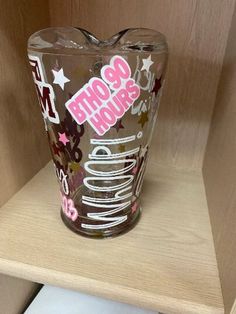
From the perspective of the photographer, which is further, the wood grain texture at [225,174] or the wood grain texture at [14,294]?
the wood grain texture at [14,294]

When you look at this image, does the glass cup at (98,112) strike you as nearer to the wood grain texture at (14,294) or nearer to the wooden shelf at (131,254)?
the wooden shelf at (131,254)

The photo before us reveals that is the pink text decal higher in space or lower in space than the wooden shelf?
higher

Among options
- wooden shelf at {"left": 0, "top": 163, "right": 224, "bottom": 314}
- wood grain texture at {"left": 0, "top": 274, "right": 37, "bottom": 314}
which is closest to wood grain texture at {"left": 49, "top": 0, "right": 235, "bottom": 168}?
wooden shelf at {"left": 0, "top": 163, "right": 224, "bottom": 314}

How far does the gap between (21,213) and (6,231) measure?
0.13 ft

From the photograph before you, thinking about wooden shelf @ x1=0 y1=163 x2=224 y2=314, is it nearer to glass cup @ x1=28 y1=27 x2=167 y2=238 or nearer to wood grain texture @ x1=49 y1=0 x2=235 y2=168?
glass cup @ x1=28 y1=27 x2=167 y2=238

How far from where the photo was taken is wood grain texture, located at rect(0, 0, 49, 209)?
0.40m

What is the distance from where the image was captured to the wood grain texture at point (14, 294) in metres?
0.46

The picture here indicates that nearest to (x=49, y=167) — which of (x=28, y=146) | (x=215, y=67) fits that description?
(x=28, y=146)

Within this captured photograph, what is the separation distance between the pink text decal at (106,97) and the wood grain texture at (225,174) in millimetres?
133

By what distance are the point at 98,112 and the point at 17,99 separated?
0.59 ft

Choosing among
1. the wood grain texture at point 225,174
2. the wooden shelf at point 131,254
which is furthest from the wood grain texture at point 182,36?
the wooden shelf at point 131,254

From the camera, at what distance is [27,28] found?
44cm

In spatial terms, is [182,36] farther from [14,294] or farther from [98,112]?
[14,294]

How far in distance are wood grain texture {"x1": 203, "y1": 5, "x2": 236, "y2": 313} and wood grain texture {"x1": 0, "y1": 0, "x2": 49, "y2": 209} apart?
28 centimetres
